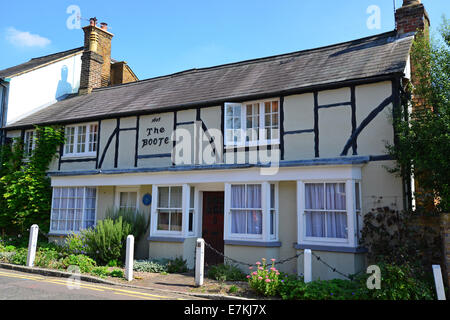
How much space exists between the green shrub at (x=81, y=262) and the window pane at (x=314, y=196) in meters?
5.88

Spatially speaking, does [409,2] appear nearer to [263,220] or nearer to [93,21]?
[263,220]

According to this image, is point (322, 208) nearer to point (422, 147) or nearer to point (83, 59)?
point (422, 147)

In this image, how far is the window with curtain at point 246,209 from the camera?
10539 millimetres

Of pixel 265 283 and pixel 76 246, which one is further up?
pixel 76 246

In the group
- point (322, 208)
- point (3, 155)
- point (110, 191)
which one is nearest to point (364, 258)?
point (322, 208)

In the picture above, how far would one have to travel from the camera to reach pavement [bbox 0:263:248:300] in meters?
7.69

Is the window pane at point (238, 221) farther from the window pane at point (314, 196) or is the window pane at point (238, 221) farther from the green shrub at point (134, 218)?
the green shrub at point (134, 218)

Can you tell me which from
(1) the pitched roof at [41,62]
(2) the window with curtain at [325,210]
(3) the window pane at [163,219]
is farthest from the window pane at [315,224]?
(1) the pitched roof at [41,62]

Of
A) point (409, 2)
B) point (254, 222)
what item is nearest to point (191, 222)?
point (254, 222)

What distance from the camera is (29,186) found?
14.7m

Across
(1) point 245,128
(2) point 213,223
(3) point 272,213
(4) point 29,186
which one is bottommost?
(2) point 213,223

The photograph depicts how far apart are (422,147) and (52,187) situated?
12293 mm

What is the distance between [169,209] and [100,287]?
362cm

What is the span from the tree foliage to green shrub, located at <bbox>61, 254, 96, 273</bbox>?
8085mm
